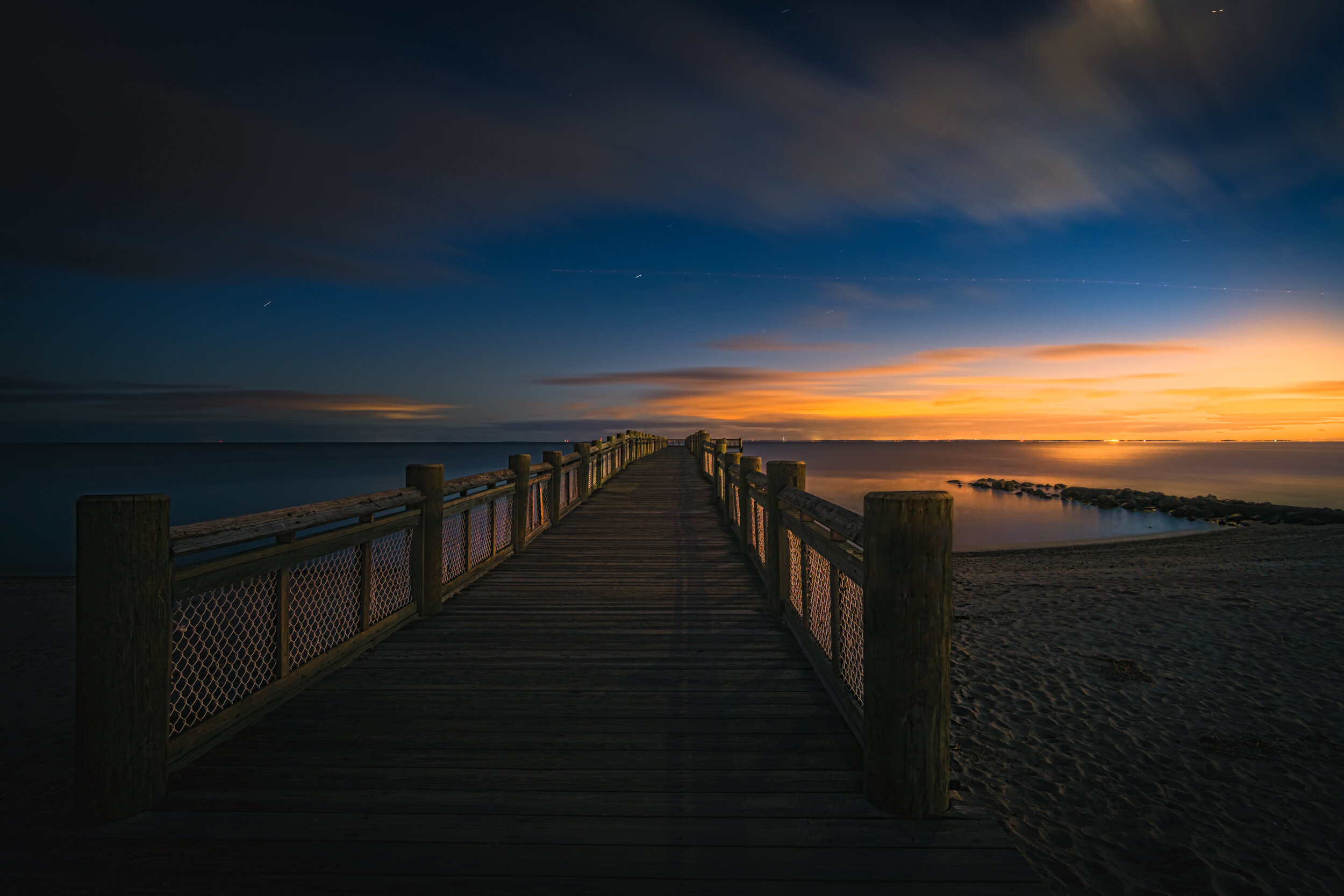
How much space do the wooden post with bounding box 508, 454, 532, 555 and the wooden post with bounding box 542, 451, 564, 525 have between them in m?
1.58

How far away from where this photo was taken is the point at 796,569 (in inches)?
207

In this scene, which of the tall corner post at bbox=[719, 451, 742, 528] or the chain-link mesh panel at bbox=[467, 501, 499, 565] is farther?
the tall corner post at bbox=[719, 451, 742, 528]

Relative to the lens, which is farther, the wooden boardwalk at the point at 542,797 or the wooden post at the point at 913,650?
the wooden post at the point at 913,650

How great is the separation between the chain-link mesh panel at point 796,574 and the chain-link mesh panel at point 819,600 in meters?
0.20

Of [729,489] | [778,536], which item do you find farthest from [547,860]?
[729,489]

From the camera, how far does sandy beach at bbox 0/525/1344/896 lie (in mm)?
3195

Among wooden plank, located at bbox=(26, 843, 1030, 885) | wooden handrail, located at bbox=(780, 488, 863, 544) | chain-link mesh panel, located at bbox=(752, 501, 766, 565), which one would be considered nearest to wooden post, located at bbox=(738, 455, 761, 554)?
chain-link mesh panel, located at bbox=(752, 501, 766, 565)

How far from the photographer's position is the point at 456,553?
6.49 meters

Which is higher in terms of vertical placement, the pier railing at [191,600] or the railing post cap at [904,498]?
the railing post cap at [904,498]

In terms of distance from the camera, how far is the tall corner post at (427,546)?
5270 millimetres

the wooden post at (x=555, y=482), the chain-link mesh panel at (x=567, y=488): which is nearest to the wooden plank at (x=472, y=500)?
the wooden post at (x=555, y=482)

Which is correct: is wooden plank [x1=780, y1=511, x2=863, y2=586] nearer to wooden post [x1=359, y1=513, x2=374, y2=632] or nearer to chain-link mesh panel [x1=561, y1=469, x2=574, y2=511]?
wooden post [x1=359, y1=513, x2=374, y2=632]

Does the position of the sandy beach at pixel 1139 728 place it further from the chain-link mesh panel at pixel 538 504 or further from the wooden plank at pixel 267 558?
the chain-link mesh panel at pixel 538 504

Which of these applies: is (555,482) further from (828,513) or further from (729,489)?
(828,513)
